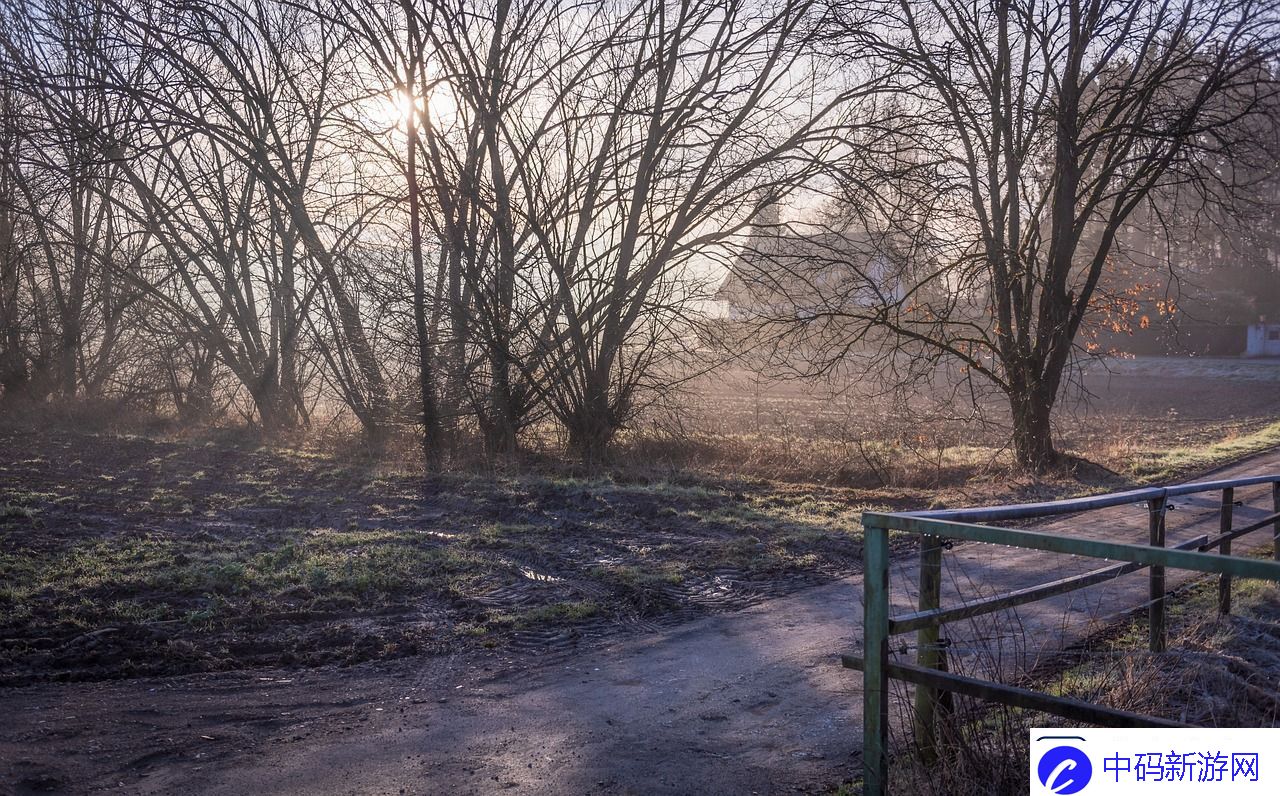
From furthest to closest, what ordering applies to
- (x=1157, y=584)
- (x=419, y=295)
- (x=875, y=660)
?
1. (x=419, y=295)
2. (x=1157, y=584)
3. (x=875, y=660)

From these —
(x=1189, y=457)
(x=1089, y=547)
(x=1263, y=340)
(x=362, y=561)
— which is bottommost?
(x=362, y=561)

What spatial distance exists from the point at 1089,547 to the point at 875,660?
0.92 metres

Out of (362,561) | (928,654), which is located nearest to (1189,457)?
(362,561)

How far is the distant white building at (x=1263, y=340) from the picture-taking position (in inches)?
1998

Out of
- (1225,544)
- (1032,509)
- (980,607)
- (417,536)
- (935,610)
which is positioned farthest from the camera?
(417,536)

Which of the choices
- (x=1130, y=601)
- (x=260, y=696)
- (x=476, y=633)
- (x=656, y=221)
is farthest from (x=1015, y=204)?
(x=260, y=696)

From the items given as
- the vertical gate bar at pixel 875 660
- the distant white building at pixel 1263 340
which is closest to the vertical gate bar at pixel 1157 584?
the vertical gate bar at pixel 875 660

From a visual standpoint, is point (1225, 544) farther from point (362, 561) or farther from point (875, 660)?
point (362, 561)

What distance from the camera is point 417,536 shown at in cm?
971

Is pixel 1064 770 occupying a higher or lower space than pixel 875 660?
lower

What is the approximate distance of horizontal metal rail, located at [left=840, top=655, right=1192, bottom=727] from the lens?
316 centimetres

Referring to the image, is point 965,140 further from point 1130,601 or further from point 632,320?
point 1130,601

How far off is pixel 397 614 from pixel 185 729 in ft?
7.29

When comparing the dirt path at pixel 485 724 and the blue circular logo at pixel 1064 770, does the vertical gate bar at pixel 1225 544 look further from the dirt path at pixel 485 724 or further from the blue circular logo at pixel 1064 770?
the blue circular logo at pixel 1064 770
